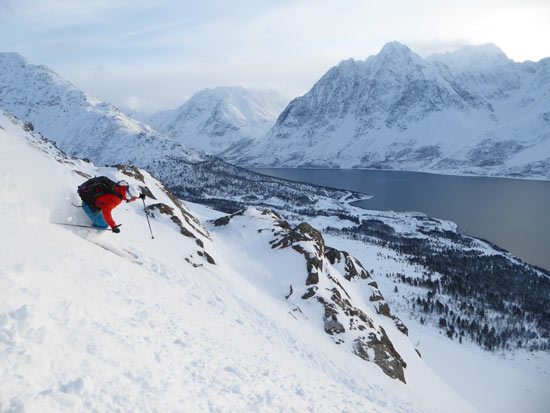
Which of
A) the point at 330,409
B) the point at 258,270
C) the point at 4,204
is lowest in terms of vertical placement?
the point at 258,270

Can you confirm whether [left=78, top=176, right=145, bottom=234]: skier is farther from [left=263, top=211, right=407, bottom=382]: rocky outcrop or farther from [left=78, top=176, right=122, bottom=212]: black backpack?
[left=263, top=211, right=407, bottom=382]: rocky outcrop

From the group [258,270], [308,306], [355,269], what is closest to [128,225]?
[258,270]

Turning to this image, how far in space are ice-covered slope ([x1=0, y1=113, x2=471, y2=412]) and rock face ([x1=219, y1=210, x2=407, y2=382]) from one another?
2.96ft

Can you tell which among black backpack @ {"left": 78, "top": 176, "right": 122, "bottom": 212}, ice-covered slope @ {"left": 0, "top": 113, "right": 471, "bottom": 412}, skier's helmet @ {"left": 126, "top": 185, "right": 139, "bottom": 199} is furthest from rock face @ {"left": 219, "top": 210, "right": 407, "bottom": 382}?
black backpack @ {"left": 78, "top": 176, "right": 122, "bottom": 212}

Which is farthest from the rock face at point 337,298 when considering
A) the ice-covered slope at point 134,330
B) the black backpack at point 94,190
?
the black backpack at point 94,190

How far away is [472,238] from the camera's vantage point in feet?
473

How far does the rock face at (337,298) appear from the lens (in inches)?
1038

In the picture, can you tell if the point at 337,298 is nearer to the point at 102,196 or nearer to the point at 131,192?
the point at 131,192

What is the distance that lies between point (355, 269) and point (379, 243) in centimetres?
9701

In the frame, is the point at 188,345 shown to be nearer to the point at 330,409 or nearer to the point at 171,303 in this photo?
the point at 171,303

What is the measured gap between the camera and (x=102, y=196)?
14477 mm

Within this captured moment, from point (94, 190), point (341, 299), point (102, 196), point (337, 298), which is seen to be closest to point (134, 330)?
point (102, 196)

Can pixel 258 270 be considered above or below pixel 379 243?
above

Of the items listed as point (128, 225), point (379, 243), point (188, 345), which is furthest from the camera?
point (379, 243)
